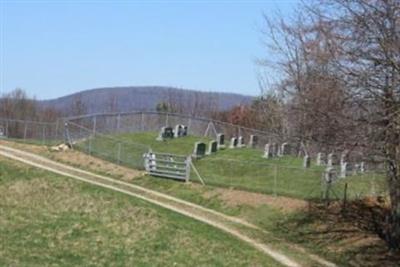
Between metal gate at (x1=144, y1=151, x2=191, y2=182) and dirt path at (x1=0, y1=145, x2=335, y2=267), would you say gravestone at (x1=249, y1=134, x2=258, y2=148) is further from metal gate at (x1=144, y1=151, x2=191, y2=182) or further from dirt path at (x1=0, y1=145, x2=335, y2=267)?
dirt path at (x1=0, y1=145, x2=335, y2=267)

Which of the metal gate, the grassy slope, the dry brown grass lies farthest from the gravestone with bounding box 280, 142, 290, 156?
the grassy slope

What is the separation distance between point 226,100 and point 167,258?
91.5 meters

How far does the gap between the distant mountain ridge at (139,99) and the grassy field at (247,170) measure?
166 ft

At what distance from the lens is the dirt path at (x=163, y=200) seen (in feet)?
66.8

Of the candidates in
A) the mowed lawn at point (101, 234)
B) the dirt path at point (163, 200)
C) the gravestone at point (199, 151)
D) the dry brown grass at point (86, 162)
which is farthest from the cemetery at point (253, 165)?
the mowed lawn at point (101, 234)

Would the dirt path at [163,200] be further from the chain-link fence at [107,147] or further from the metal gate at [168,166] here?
the chain-link fence at [107,147]

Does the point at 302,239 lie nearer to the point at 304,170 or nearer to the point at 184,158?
the point at 304,170

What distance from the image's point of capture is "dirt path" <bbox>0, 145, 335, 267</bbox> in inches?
802

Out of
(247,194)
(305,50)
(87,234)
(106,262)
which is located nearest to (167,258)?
(106,262)

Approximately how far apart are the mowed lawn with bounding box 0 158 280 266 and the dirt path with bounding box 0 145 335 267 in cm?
56

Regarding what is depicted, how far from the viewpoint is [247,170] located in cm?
3253

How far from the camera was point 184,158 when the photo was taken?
33.4 meters

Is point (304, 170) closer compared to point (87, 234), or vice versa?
point (87, 234)

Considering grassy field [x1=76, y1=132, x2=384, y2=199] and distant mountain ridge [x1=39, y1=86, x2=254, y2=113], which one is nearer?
grassy field [x1=76, y1=132, x2=384, y2=199]
